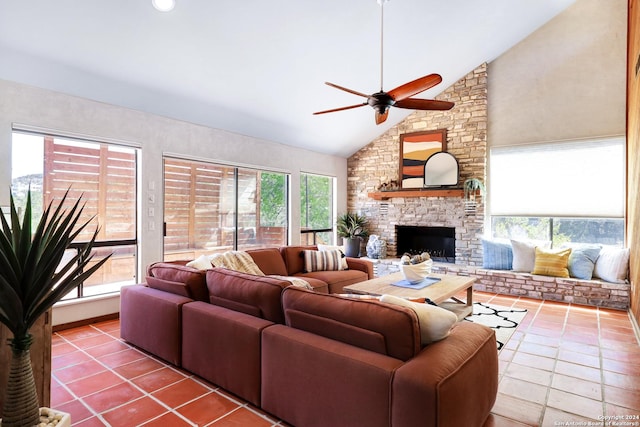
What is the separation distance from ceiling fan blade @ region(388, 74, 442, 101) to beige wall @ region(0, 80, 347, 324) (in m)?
2.95

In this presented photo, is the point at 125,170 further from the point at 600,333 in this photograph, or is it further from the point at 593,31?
the point at 593,31

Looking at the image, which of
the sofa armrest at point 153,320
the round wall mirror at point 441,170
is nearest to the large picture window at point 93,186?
the sofa armrest at point 153,320

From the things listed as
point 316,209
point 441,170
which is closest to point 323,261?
point 316,209

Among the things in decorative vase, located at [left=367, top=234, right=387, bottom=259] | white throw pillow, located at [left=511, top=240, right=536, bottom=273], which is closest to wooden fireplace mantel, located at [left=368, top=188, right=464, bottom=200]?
decorative vase, located at [left=367, top=234, right=387, bottom=259]

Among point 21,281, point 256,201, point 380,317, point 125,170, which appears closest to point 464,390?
point 380,317

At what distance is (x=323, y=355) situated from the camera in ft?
5.86

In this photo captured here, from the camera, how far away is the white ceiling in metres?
3.08

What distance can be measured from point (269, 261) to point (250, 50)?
99.8 inches

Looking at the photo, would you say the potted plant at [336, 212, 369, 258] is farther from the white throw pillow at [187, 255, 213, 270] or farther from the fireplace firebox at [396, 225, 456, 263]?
the white throw pillow at [187, 255, 213, 270]

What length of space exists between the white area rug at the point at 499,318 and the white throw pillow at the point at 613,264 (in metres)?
1.36

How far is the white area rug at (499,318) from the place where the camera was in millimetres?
3635

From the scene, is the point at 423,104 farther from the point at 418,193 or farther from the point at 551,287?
the point at 551,287

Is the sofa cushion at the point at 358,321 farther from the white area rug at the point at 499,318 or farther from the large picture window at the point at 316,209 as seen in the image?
the large picture window at the point at 316,209

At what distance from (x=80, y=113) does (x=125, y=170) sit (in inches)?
31.6
